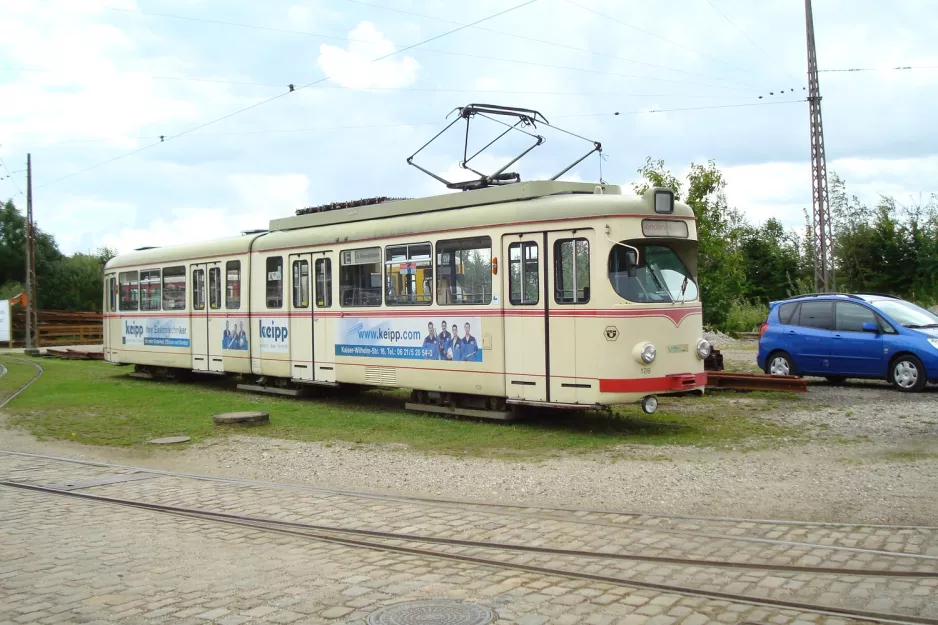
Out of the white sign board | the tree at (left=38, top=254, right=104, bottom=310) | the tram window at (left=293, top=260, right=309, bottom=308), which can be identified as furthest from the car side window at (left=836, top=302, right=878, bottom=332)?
the tree at (left=38, top=254, right=104, bottom=310)

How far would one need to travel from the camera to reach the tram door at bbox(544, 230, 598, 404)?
12477 millimetres

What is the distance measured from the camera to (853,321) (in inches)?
665

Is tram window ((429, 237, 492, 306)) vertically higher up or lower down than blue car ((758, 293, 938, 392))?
higher up

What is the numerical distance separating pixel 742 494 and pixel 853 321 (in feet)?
31.8

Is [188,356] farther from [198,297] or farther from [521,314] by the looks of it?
[521,314]

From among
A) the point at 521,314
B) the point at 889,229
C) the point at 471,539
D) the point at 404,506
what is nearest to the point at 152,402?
the point at 521,314

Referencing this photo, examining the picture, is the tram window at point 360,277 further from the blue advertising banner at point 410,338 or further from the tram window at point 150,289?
the tram window at point 150,289

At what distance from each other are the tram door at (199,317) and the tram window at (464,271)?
844 cm

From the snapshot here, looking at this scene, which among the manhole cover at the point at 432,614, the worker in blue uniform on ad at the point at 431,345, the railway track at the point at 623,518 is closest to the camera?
the manhole cover at the point at 432,614

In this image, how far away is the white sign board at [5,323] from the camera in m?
47.1

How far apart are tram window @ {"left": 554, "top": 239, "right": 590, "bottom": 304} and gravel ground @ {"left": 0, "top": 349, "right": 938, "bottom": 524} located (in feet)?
7.72

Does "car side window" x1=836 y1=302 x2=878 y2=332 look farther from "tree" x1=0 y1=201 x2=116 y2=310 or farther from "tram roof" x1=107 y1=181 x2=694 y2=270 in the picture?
"tree" x1=0 y1=201 x2=116 y2=310

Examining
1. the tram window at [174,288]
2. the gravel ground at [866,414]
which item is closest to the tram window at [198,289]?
the tram window at [174,288]

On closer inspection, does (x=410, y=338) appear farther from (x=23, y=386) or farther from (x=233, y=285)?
(x=23, y=386)
